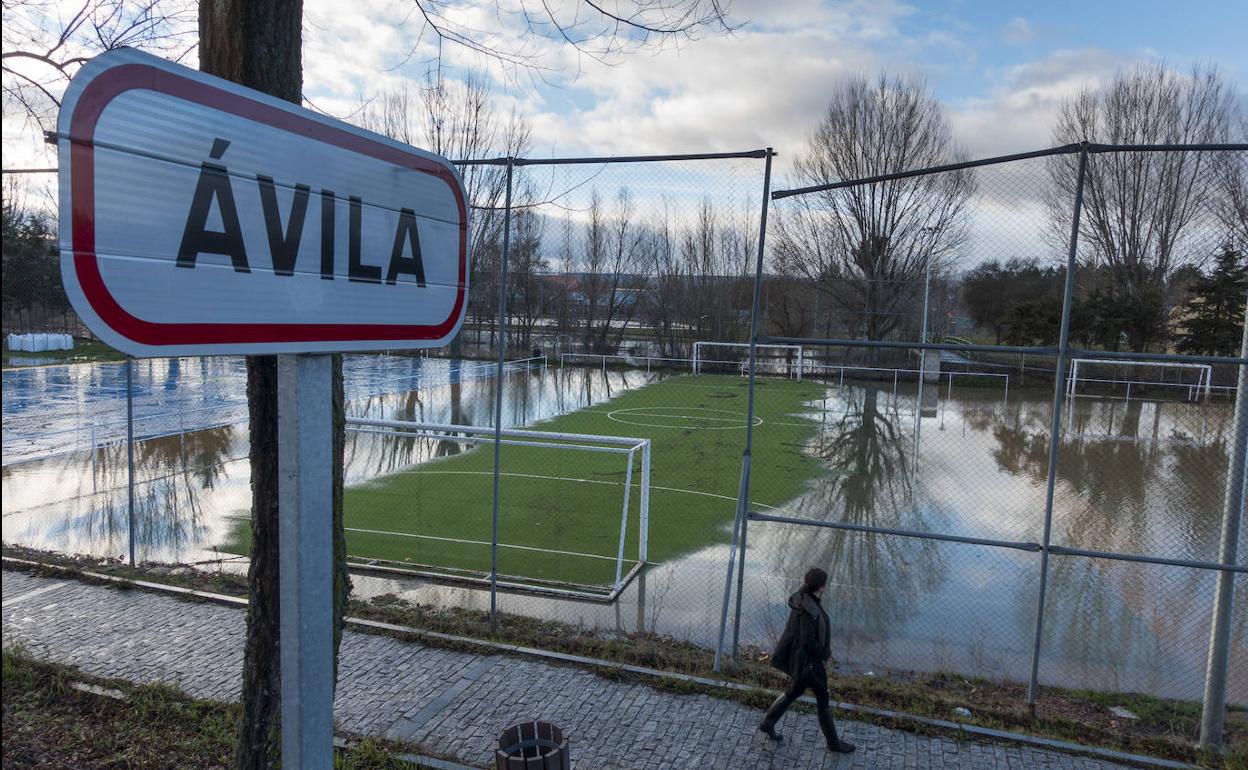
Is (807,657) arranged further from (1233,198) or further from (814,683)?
(1233,198)

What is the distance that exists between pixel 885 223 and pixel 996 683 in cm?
414

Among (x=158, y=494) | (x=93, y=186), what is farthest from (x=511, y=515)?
(x=93, y=186)

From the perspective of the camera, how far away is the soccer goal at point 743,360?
67.3 ft

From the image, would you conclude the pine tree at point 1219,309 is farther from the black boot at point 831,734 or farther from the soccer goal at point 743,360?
the soccer goal at point 743,360

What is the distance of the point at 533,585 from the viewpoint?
28.5 feet

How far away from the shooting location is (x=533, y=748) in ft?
12.8

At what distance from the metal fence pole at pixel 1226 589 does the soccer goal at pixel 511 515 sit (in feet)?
16.8

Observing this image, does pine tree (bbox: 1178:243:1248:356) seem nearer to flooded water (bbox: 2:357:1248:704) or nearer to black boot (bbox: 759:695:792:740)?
flooded water (bbox: 2:357:1248:704)

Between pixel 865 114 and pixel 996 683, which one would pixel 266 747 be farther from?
pixel 865 114

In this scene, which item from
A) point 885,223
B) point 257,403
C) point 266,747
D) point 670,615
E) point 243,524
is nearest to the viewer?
point 257,403

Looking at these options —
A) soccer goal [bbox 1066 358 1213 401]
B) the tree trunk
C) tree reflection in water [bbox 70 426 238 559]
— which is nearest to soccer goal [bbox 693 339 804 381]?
soccer goal [bbox 1066 358 1213 401]

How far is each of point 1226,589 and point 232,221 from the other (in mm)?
6357

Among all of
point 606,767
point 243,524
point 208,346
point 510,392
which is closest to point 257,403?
point 208,346

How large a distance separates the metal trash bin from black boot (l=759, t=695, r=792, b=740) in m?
1.67
